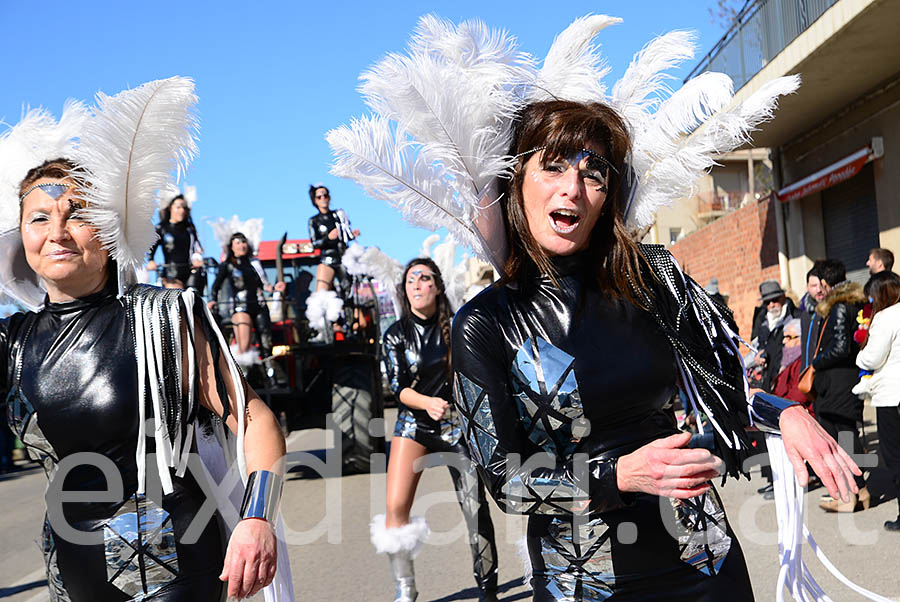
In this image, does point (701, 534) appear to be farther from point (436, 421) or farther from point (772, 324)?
point (772, 324)

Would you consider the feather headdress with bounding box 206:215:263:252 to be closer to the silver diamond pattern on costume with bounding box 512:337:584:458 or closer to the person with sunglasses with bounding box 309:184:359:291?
the person with sunglasses with bounding box 309:184:359:291

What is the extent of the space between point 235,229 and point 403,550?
685 cm

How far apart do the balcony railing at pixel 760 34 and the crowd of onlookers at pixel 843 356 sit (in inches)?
201

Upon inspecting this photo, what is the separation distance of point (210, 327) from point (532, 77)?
44.4 inches

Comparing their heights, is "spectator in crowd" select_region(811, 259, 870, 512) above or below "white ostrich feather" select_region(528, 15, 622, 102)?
below

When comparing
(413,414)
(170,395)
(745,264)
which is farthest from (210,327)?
(745,264)

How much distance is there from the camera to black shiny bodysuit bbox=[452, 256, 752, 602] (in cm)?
204

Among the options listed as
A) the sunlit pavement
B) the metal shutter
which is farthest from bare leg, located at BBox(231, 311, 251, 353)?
the metal shutter

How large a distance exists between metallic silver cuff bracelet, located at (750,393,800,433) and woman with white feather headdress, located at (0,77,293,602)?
1231mm

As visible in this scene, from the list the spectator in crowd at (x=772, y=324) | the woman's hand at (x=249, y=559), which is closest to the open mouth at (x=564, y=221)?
the woman's hand at (x=249, y=559)

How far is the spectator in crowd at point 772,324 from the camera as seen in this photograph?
28.8ft

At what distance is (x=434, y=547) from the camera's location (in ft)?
21.7

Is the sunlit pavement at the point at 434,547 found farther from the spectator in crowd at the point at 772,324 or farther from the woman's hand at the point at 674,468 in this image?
the woman's hand at the point at 674,468

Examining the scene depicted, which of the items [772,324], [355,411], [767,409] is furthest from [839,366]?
[767,409]
